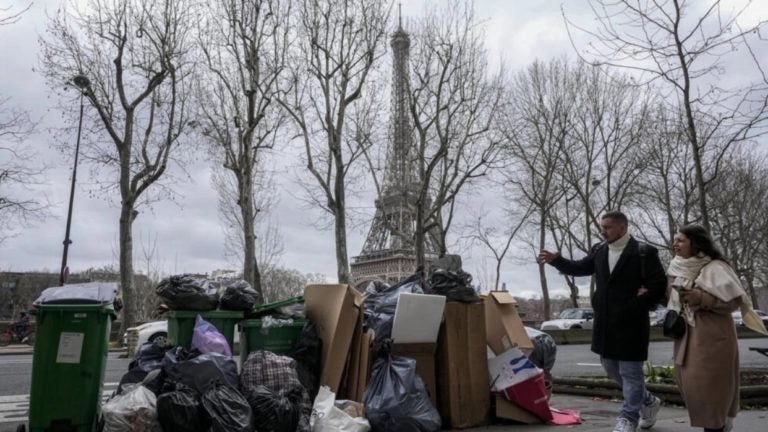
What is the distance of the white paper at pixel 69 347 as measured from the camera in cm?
452

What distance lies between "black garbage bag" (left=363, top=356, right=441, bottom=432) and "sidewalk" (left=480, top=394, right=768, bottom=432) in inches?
24.9

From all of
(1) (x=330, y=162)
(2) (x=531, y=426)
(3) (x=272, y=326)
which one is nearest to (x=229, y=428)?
(3) (x=272, y=326)

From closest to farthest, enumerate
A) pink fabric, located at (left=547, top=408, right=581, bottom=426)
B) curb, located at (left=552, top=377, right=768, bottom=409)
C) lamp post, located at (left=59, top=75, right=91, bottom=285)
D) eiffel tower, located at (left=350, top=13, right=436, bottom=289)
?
pink fabric, located at (left=547, top=408, right=581, bottom=426) < curb, located at (left=552, top=377, right=768, bottom=409) < lamp post, located at (left=59, top=75, right=91, bottom=285) < eiffel tower, located at (left=350, top=13, right=436, bottom=289)

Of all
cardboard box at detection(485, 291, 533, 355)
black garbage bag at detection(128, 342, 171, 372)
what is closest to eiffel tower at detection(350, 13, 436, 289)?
cardboard box at detection(485, 291, 533, 355)

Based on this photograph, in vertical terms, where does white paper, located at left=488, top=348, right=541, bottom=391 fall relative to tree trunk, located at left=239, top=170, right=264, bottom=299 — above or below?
below

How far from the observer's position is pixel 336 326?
16.8 feet

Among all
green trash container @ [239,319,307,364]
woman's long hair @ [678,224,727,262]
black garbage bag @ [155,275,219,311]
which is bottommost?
green trash container @ [239,319,307,364]

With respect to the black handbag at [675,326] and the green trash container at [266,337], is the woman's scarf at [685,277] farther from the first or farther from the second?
the green trash container at [266,337]

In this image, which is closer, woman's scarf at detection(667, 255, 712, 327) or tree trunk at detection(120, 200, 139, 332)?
woman's scarf at detection(667, 255, 712, 327)

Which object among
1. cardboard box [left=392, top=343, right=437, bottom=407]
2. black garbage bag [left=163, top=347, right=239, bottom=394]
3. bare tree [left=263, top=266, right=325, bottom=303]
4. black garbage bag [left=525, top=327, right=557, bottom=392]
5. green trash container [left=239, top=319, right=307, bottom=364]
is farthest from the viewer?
bare tree [left=263, top=266, right=325, bottom=303]

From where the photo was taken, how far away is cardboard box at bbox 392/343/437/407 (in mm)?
5363

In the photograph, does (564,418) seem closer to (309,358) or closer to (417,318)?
(417,318)

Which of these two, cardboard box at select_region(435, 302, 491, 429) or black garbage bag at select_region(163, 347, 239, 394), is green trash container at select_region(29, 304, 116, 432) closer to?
black garbage bag at select_region(163, 347, 239, 394)

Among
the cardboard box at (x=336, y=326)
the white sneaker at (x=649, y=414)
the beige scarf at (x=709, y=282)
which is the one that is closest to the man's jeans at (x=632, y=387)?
the white sneaker at (x=649, y=414)
